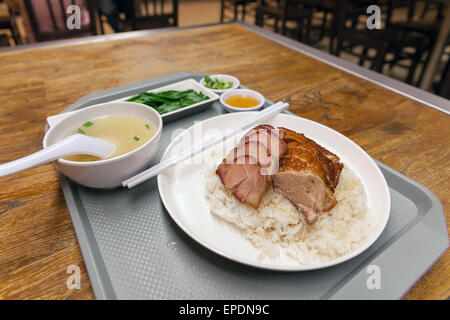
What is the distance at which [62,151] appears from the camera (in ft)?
3.14

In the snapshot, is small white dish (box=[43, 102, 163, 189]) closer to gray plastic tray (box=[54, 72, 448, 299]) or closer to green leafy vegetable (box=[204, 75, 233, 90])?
gray plastic tray (box=[54, 72, 448, 299])

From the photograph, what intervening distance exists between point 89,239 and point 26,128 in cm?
98

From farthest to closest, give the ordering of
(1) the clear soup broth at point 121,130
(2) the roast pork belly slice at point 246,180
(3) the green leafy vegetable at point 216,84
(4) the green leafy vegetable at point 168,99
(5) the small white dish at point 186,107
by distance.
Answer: (3) the green leafy vegetable at point 216,84 → (4) the green leafy vegetable at point 168,99 → (5) the small white dish at point 186,107 → (1) the clear soup broth at point 121,130 → (2) the roast pork belly slice at point 246,180

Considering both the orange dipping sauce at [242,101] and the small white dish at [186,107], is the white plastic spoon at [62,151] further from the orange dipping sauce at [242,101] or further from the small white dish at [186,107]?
the orange dipping sauce at [242,101]

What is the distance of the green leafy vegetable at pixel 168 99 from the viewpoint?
5.35 ft

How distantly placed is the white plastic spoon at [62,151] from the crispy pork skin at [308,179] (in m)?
0.71

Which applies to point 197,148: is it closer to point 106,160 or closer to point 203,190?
point 203,190

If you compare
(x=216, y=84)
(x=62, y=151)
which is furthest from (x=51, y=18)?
(x=62, y=151)

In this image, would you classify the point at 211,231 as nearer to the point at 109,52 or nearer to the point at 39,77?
the point at 39,77

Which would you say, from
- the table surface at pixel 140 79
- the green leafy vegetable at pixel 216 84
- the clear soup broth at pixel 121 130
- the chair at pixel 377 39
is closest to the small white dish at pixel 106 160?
the clear soup broth at pixel 121 130

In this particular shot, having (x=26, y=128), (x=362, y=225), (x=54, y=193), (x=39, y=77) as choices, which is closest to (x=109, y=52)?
(x=39, y=77)

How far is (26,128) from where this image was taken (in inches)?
60.4

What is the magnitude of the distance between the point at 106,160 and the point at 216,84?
3.78 ft

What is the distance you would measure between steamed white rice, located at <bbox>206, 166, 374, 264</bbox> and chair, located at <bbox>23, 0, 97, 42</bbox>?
3334 millimetres
